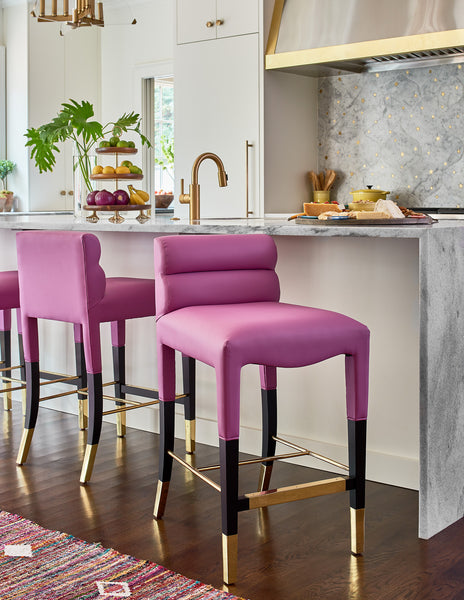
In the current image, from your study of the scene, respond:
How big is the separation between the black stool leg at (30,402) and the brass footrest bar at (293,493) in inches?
44.5

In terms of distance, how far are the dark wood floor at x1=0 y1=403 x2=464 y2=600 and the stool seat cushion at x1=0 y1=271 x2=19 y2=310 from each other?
58 centimetres

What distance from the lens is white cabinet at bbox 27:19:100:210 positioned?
7.12 meters

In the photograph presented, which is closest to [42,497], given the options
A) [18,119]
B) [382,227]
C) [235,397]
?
[235,397]

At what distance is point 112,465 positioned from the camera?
9.44 feet

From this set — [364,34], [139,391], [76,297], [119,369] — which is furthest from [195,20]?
[76,297]

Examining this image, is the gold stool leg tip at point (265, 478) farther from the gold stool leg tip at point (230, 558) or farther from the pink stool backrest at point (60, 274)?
the pink stool backrest at point (60, 274)

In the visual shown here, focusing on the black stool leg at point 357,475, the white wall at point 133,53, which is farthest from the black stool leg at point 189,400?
the white wall at point 133,53

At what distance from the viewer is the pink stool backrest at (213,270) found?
2221 mm

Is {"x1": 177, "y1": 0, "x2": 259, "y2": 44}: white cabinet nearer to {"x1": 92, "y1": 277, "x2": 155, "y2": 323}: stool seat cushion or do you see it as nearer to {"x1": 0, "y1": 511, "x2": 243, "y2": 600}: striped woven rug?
{"x1": 92, "y1": 277, "x2": 155, "y2": 323}: stool seat cushion

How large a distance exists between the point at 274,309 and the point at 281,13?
3005mm

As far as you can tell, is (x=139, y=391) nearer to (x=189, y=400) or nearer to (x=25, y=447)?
(x=189, y=400)

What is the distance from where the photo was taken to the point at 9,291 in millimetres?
3170

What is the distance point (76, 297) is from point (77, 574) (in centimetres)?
93

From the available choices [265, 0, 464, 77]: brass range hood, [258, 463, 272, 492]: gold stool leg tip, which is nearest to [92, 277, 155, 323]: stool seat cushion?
[258, 463, 272, 492]: gold stool leg tip
